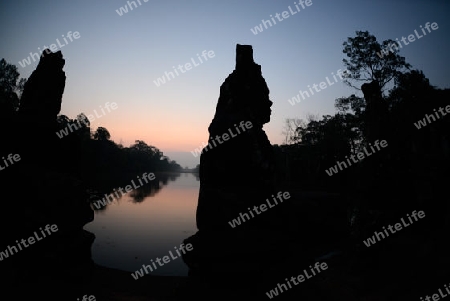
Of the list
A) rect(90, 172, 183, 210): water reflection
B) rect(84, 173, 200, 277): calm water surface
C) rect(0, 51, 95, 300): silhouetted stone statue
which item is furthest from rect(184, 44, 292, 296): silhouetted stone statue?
rect(90, 172, 183, 210): water reflection

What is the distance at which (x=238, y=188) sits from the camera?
10.9 metres

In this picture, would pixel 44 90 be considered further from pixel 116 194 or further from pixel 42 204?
pixel 116 194

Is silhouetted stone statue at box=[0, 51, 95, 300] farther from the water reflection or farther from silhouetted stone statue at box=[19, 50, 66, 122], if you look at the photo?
the water reflection

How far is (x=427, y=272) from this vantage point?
1002 cm

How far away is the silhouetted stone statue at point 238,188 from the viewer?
9852mm

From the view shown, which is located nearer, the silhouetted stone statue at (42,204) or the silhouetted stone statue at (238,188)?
the silhouetted stone statue at (238,188)

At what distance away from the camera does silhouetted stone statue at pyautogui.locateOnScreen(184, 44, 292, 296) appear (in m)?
9.85

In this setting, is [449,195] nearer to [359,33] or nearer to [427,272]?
[427,272]

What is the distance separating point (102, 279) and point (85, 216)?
9.76 feet

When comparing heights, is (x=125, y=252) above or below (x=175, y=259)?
above

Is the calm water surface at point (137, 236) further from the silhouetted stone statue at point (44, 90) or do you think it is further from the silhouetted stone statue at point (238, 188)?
the silhouetted stone statue at point (44, 90)

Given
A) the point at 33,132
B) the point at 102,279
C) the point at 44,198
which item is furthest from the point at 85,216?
the point at 33,132

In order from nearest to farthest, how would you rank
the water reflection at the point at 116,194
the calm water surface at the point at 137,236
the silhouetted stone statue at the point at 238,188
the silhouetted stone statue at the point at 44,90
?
the silhouetted stone statue at the point at 238,188
the silhouetted stone statue at the point at 44,90
the calm water surface at the point at 137,236
the water reflection at the point at 116,194

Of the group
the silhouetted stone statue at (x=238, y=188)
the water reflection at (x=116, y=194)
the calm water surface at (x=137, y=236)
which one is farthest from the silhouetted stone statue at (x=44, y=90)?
the water reflection at (x=116, y=194)
